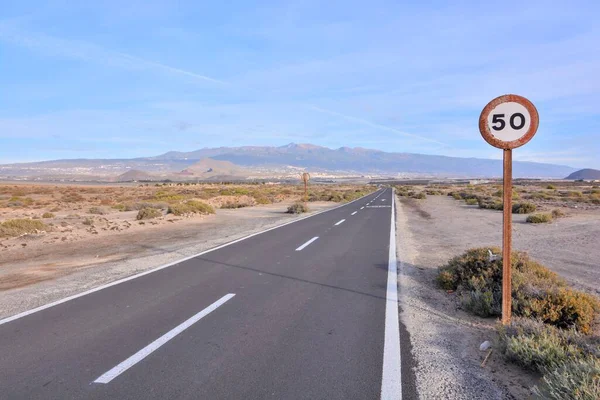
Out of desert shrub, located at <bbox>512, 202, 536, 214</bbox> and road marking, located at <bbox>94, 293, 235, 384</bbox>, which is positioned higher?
road marking, located at <bbox>94, 293, 235, 384</bbox>

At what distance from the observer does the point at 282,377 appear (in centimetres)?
460

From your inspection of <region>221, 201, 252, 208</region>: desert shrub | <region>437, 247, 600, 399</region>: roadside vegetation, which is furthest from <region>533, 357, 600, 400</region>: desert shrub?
<region>221, 201, 252, 208</region>: desert shrub

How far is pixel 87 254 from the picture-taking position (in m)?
13.7

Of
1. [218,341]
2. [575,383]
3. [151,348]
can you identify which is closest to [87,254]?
[151,348]

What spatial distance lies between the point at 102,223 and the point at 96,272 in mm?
12622

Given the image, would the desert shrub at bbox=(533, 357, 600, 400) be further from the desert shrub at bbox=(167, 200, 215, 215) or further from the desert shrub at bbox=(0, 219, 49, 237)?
the desert shrub at bbox=(167, 200, 215, 215)

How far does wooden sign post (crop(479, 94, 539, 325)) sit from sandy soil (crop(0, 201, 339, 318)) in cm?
718

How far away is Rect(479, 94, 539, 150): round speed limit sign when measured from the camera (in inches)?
226

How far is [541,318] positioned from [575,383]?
106 inches

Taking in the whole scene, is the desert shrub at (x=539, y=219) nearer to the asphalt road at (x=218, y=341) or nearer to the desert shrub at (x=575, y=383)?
the asphalt road at (x=218, y=341)

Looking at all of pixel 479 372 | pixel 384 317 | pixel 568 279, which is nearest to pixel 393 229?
pixel 568 279

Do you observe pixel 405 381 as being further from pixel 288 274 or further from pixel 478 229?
pixel 478 229

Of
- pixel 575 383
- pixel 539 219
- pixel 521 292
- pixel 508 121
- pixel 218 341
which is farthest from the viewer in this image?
pixel 539 219

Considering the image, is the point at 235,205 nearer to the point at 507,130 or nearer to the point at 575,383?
the point at 507,130
